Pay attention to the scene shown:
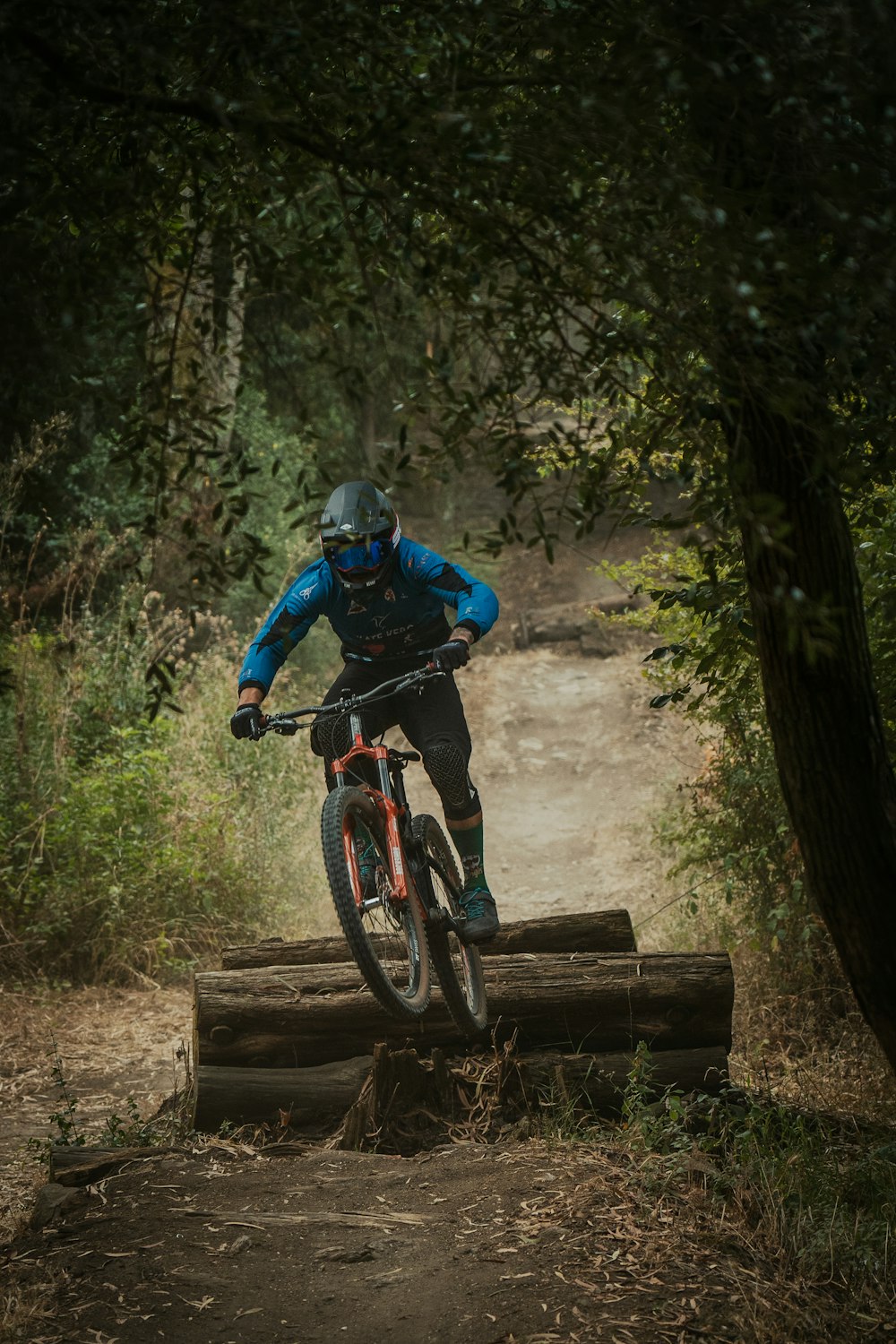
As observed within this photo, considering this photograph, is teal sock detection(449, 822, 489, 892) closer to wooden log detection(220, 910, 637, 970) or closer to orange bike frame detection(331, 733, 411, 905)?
wooden log detection(220, 910, 637, 970)

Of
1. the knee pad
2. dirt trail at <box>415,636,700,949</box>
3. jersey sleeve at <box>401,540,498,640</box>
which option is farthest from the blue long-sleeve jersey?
dirt trail at <box>415,636,700,949</box>

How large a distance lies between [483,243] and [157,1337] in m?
3.43

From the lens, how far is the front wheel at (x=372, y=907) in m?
5.03

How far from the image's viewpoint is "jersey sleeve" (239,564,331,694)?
599 centimetres

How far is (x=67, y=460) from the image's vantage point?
14.8 m

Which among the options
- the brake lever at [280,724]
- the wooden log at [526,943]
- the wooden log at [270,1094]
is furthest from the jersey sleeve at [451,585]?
the wooden log at [270,1094]

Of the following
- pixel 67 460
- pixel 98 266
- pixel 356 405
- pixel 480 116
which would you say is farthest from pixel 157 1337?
pixel 67 460

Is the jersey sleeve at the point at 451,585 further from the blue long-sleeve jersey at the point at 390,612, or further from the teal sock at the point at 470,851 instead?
the teal sock at the point at 470,851

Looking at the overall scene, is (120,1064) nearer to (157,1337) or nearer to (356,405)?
(157,1337)

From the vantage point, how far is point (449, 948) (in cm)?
586

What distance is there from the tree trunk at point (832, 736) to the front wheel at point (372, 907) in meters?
1.82

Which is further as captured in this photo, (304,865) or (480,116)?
(304,865)

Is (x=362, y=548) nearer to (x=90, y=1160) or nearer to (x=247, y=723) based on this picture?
(x=247, y=723)

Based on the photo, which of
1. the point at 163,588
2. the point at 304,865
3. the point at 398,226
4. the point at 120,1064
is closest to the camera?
the point at 398,226
